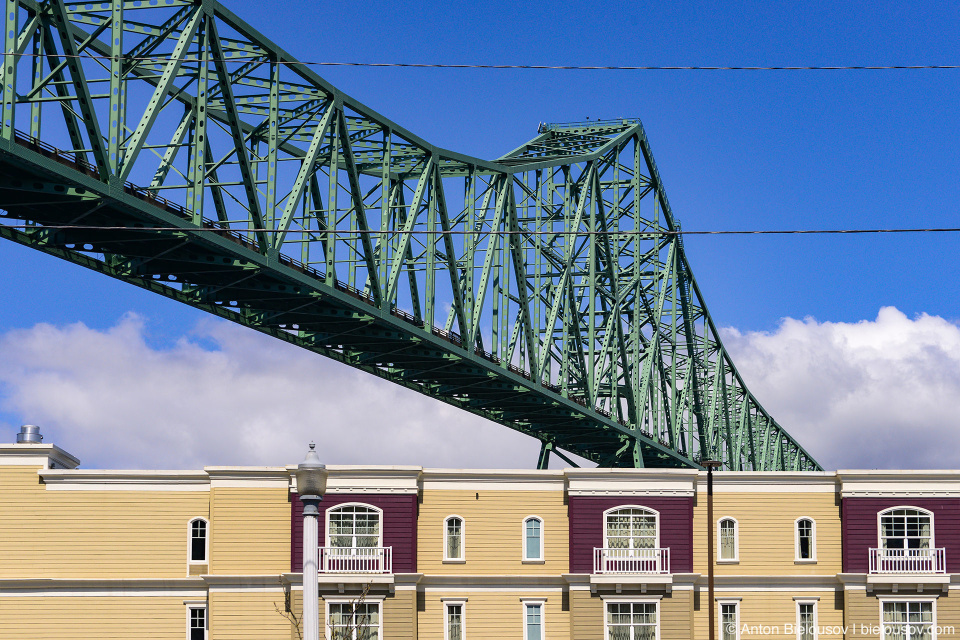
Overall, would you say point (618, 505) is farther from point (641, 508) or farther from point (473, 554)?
point (473, 554)

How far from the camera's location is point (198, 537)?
175ft

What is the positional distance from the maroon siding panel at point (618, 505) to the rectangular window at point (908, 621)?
727 centimetres

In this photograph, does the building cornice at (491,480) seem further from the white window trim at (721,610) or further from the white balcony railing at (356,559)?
the white window trim at (721,610)

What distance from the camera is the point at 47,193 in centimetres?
4416

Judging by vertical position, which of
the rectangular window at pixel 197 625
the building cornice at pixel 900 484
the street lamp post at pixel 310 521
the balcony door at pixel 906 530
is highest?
the building cornice at pixel 900 484

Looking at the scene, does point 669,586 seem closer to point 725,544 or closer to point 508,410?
point 725,544

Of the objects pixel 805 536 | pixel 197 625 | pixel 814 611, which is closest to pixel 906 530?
pixel 805 536

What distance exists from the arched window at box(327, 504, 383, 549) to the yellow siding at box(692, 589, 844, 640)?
39.8ft

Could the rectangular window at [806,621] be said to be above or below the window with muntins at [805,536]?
below

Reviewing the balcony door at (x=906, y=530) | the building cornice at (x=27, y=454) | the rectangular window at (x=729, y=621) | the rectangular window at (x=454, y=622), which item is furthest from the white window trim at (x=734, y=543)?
the building cornice at (x=27, y=454)

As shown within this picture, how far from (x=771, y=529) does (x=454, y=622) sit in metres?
12.2

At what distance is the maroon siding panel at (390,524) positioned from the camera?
171ft

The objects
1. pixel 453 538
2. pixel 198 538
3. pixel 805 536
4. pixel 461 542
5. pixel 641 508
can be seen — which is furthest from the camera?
pixel 805 536

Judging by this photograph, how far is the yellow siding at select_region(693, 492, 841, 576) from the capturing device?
54000 mm
